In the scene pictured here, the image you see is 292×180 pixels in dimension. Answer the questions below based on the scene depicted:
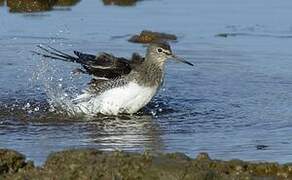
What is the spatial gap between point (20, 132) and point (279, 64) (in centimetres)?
450

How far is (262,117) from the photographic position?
36.7ft

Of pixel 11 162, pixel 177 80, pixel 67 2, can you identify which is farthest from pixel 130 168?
pixel 67 2

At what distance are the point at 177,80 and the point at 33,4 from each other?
597 cm

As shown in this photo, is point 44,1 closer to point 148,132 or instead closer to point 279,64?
point 279,64

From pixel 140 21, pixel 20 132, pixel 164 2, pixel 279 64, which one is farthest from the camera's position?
pixel 164 2

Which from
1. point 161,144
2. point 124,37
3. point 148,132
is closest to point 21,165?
point 161,144

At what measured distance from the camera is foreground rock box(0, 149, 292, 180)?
7.04 metres

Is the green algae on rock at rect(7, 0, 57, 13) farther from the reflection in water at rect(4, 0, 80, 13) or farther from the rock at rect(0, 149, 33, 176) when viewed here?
the rock at rect(0, 149, 33, 176)

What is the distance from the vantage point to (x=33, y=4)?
18.5 m

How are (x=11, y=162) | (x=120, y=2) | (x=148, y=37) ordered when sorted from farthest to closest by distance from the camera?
(x=120, y=2) < (x=148, y=37) < (x=11, y=162)

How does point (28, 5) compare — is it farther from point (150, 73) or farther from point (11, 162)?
point (11, 162)

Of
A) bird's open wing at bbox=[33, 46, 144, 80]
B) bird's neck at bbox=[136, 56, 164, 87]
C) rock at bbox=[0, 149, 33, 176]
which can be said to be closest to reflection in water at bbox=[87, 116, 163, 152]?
bird's neck at bbox=[136, 56, 164, 87]

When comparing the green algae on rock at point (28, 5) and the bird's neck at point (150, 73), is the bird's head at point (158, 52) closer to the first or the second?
the bird's neck at point (150, 73)

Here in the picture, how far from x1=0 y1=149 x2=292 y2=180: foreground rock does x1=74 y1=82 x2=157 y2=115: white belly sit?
3.92 meters
